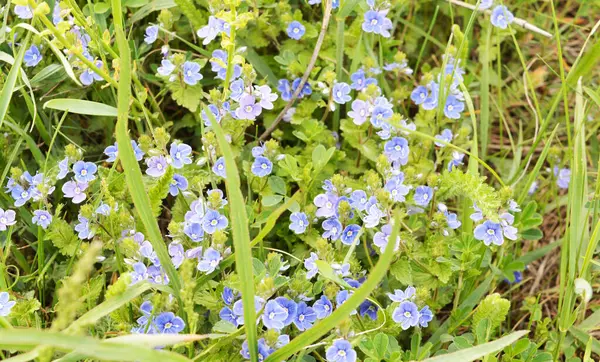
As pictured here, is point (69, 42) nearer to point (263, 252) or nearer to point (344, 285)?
point (263, 252)

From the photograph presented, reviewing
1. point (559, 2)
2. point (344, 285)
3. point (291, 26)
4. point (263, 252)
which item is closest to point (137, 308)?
point (263, 252)

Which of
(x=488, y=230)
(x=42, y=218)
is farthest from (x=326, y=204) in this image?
(x=42, y=218)

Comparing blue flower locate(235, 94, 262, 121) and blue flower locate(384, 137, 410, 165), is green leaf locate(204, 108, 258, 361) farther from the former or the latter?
blue flower locate(384, 137, 410, 165)

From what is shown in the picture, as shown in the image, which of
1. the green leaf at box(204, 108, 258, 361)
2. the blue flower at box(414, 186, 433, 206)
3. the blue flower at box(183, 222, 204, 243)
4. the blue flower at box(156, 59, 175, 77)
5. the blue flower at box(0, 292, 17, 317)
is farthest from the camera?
the blue flower at box(156, 59, 175, 77)

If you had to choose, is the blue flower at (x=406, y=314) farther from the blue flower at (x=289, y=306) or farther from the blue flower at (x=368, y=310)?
the blue flower at (x=289, y=306)

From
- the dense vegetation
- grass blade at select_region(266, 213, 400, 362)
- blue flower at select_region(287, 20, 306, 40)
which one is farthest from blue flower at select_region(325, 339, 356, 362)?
blue flower at select_region(287, 20, 306, 40)

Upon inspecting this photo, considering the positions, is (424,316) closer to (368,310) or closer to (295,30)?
(368,310)

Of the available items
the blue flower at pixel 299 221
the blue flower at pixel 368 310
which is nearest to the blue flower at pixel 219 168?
the blue flower at pixel 299 221
